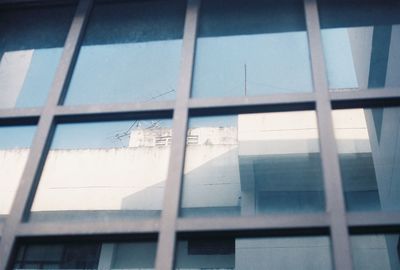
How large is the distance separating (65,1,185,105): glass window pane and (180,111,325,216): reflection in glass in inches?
15.3

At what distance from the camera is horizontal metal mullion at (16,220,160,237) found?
1890 millimetres

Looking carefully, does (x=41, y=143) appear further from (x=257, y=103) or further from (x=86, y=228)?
(x=257, y=103)

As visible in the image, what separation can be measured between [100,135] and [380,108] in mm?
1479

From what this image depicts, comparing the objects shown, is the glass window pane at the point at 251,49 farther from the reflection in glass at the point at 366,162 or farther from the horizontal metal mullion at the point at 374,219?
the horizontal metal mullion at the point at 374,219

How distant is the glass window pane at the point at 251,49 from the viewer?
2.48m

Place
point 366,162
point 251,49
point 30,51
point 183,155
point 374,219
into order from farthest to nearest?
point 30,51, point 251,49, point 366,162, point 183,155, point 374,219

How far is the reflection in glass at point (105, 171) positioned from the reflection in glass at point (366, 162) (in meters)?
0.87

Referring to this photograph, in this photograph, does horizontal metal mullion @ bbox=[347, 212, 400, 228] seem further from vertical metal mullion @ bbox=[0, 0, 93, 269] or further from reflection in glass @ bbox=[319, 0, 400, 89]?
vertical metal mullion @ bbox=[0, 0, 93, 269]

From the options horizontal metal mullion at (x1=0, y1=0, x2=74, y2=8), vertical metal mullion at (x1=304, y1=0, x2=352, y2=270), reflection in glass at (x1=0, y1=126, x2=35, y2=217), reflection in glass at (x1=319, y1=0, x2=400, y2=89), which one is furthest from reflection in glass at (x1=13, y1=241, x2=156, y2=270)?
horizontal metal mullion at (x1=0, y1=0, x2=74, y2=8)

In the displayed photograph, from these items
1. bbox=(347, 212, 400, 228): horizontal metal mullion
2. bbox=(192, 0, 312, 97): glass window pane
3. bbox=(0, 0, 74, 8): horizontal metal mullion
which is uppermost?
bbox=(0, 0, 74, 8): horizontal metal mullion

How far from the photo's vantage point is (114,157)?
2.37 metres

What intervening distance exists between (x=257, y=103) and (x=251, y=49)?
56 centimetres

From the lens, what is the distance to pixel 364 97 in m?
2.21

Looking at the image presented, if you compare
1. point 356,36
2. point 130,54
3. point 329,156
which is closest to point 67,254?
point 130,54
